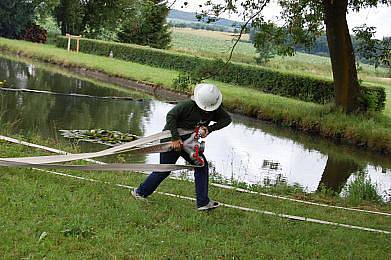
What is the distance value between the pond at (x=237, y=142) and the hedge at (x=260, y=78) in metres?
2.04

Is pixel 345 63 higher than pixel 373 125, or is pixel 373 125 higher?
pixel 345 63

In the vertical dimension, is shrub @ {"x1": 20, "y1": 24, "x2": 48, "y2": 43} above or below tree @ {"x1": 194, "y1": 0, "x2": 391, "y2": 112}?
below


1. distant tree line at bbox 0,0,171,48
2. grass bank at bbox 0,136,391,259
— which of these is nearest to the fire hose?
grass bank at bbox 0,136,391,259

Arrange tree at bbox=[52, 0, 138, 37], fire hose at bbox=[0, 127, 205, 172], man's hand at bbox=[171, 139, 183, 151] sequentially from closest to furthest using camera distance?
man's hand at bbox=[171, 139, 183, 151]
fire hose at bbox=[0, 127, 205, 172]
tree at bbox=[52, 0, 138, 37]

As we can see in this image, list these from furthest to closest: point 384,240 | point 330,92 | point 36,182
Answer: point 330,92, point 36,182, point 384,240

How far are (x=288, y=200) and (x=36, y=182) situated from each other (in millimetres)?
3506

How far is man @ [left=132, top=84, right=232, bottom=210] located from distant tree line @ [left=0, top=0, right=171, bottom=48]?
143 feet

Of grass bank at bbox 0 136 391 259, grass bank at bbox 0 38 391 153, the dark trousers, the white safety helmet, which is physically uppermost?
the white safety helmet

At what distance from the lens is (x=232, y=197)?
8805mm

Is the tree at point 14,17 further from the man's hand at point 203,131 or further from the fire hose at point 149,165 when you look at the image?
the man's hand at point 203,131

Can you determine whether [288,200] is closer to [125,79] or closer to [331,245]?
[331,245]

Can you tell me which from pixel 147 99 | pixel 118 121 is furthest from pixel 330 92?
pixel 118 121

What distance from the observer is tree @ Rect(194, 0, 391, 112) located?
17578mm

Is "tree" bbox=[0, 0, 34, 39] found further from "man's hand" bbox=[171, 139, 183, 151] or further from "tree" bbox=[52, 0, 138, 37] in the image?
"man's hand" bbox=[171, 139, 183, 151]
